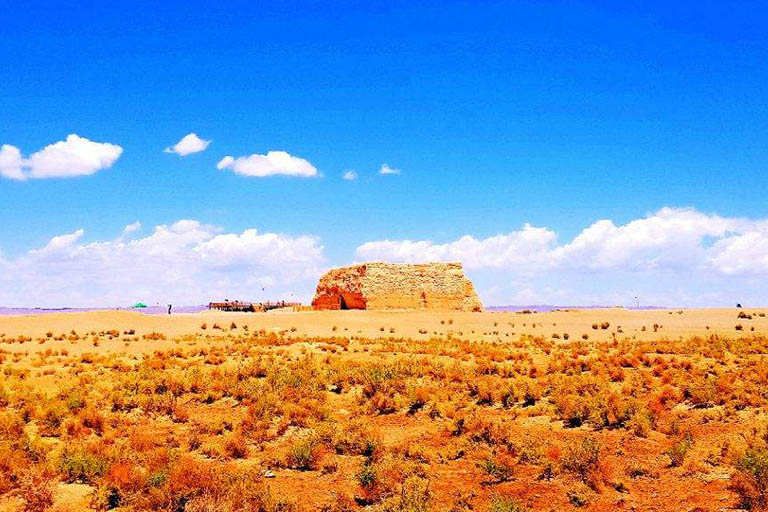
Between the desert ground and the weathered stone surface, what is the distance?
27004 mm

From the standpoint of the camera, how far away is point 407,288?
51719 mm

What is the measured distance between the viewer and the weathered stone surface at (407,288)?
50.9 m

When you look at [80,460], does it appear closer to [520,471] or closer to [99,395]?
[99,395]

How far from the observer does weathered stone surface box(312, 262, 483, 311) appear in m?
50.9

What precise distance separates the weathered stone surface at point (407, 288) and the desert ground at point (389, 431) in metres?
27.0

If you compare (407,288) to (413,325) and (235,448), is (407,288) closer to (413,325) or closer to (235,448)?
(413,325)

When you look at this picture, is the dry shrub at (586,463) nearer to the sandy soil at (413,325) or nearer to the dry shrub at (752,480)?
the dry shrub at (752,480)

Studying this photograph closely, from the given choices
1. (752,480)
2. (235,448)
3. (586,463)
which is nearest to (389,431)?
(235,448)

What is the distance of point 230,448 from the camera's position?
1152 centimetres

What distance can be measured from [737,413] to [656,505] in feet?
18.1

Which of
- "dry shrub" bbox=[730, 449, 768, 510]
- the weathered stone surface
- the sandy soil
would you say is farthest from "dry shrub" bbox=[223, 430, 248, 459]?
the weathered stone surface

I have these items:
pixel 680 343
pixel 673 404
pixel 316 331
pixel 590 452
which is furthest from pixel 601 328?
pixel 590 452

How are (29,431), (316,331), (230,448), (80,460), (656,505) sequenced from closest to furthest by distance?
(656,505) → (80,460) → (230,448) → (29,431) → (316,331)

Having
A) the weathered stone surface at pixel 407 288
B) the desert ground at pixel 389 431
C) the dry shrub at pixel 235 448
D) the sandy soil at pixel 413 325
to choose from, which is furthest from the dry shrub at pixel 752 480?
the weathered stone surface at pixel 407 288
